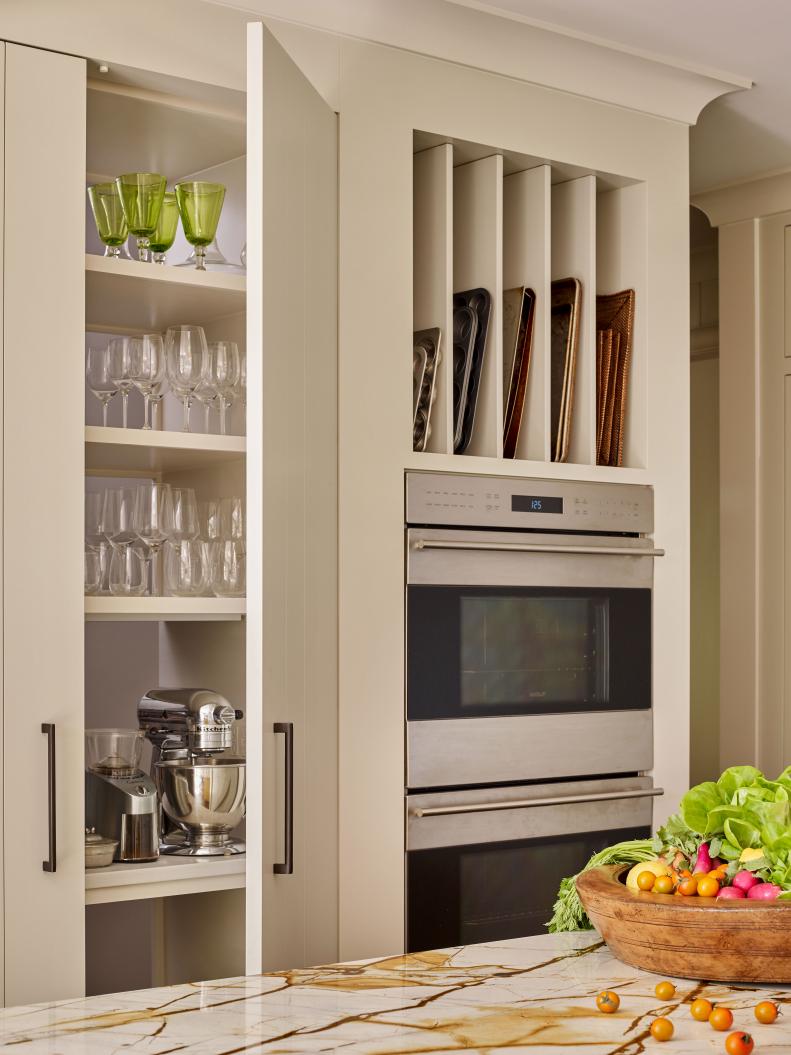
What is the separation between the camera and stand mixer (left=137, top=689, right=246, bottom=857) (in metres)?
2.53

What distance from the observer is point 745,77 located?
10.3 ft

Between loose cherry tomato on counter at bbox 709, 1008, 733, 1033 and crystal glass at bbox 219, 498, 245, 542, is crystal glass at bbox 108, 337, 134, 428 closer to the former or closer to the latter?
crystal glass at bbox 219, 498, 245, 542

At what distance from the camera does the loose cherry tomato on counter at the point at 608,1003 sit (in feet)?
4.79

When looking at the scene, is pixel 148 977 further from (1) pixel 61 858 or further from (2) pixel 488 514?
(2) pixel 488 514

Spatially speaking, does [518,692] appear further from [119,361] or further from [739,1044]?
[739,1044]

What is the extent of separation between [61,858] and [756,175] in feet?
9.22

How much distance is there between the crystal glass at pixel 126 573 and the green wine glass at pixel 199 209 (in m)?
0.59

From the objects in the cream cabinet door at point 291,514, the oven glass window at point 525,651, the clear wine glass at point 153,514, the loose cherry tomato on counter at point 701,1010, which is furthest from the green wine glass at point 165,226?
the loose cherry tomato on counter at point 701,1010

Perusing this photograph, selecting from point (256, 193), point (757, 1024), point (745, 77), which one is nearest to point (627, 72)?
point (745, 77)

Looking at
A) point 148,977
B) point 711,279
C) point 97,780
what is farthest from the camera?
point 711,279

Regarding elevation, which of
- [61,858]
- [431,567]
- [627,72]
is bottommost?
[61,858]

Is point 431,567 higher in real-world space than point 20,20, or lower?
lower

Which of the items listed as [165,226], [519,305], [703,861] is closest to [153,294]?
[165,226]

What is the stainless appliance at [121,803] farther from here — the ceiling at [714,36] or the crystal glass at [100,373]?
the ceiling at [714,36]
